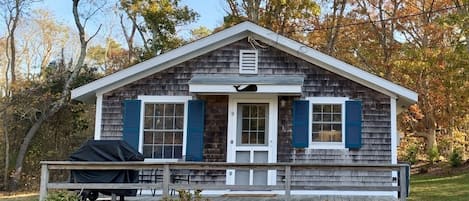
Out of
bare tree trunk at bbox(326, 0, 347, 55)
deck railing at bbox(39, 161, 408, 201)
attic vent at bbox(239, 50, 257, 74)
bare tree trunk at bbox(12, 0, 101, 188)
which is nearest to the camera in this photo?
deck railing at bbox(39, 161, 408, 201)

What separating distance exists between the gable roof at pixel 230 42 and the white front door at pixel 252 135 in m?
1.14

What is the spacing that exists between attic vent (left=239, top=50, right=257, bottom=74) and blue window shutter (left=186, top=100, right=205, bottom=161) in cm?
111

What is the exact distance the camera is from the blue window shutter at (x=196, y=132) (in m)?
9.73

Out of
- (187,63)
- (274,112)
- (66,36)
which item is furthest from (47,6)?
(274,112)

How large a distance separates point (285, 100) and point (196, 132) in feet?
6.19

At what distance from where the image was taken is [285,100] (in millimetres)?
9844

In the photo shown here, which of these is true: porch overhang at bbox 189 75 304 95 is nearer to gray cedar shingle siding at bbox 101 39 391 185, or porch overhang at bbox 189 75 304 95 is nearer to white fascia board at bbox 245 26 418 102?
gray cedar shingle siding at bbox 101 39 391 185

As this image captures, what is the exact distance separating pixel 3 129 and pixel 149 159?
33.1 feet

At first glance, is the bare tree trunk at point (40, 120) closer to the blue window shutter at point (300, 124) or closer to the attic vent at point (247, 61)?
the attic vent at point (247, 61)

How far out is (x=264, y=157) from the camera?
976 cm

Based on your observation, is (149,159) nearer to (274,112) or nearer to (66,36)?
(274,112)

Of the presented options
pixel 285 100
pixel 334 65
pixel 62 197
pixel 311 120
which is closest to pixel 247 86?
pixel 285 100

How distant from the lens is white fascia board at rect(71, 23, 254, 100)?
32.4 ft

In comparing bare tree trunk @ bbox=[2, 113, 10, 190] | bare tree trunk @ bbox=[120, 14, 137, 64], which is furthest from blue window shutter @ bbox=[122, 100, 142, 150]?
bare tree trunk @ bbox=[120, 14, 137, 64]
